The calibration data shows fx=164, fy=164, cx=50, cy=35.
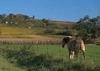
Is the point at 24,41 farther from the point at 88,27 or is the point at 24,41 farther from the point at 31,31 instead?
the point at 31,31

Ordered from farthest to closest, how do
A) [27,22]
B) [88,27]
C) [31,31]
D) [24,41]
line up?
1. [27,22]
2. [31,31]
3. [88,27]
4. [24,41]

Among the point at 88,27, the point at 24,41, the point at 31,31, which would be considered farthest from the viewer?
the point at 31,31

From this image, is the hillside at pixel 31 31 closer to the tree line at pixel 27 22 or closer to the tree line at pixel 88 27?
the tree line at pixel 27 22

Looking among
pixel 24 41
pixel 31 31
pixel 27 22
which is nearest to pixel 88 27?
pixel 24 41

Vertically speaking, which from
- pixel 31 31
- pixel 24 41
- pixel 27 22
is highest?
pixel 27 22

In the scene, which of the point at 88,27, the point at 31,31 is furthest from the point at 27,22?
the point at 88,27

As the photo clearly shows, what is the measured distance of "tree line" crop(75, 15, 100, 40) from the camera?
160ft

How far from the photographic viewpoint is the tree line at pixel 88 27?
160 feet

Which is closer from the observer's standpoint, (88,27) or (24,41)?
(24,41)

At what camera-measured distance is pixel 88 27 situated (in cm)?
4991

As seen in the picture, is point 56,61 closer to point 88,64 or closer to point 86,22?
point 88,64

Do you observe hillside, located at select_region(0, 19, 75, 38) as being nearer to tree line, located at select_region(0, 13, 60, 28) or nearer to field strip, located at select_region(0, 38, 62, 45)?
tree line, located at select_region(0, 13, 60, 28)

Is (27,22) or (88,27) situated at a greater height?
(27,22)

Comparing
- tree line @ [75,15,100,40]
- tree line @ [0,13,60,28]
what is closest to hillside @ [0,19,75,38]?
tree line @ [0,13,60,28]
